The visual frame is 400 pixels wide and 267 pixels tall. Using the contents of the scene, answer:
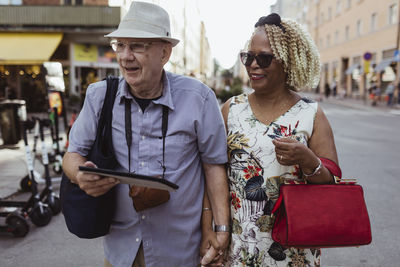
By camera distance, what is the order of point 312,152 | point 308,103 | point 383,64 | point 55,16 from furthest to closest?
1. point 383,64
2. point 55,16
3. point 308,103
4. point 312,152

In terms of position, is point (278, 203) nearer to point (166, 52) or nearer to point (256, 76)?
point (256, 76)

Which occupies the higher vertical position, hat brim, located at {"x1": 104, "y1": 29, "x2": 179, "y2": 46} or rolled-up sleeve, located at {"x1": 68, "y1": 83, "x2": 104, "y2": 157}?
hat brim, located at {"x1": 104, "y1": 29, "x2": 179, "y2": 46}

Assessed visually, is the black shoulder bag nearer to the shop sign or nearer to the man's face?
the man's face

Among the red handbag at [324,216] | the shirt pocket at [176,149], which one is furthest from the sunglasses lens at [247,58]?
the red handbag at [324,216]

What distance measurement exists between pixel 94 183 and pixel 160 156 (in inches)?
14.5

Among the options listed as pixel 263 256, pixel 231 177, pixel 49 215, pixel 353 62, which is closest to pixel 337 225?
pixel 263 256

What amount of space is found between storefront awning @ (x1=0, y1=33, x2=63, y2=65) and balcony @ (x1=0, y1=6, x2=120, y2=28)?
56cm

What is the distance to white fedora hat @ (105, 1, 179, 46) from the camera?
1.73 m

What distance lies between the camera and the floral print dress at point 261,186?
190 cm

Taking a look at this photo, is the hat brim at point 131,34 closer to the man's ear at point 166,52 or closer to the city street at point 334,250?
the man's ear at point 166,52

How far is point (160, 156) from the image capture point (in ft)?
5.83

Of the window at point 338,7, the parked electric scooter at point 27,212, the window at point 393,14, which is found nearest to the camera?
the parked electric scooter at point 27,212

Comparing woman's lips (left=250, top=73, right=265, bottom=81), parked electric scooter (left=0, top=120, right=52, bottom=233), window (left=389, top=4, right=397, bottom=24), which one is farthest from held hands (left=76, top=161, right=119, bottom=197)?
window (left=389, top=4, right=397, bottom=24)

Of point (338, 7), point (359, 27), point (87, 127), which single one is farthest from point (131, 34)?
point (338, 7)
